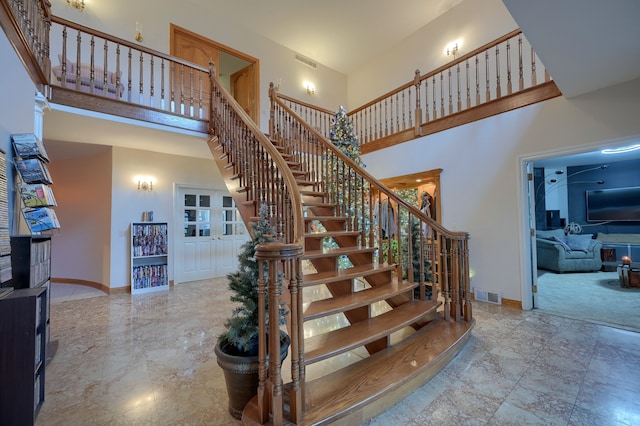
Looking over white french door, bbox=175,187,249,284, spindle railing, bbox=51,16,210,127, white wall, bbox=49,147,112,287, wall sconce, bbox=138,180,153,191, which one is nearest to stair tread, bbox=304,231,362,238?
spindle railing, bbox=51,16,210,127

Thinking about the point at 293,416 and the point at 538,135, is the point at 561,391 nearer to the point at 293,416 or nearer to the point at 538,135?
the point at 293,416

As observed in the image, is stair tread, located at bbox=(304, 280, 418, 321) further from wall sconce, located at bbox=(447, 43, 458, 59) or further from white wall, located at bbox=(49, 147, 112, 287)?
wall sconce, located at bbox=(447, 43, 458, 59)

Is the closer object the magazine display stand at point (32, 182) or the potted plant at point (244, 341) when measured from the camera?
the potted plant at point (244, 341)

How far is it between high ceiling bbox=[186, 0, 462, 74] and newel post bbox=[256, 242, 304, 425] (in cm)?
581

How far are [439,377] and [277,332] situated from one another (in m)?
1.46

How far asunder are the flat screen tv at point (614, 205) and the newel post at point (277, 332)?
894cm

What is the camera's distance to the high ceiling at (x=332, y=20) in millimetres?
5340

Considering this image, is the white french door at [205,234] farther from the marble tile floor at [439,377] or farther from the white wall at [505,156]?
the white wall at [505,156]

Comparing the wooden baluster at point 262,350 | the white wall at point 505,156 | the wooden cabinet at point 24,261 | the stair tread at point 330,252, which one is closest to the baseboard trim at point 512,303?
the white wall at point 505,156

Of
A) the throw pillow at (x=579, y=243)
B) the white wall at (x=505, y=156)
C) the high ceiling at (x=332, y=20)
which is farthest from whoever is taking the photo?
the throw pillow at (x=579, y=243)

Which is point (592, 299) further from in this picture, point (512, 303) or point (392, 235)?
point (392, 235)

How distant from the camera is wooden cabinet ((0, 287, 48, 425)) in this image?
133 cm

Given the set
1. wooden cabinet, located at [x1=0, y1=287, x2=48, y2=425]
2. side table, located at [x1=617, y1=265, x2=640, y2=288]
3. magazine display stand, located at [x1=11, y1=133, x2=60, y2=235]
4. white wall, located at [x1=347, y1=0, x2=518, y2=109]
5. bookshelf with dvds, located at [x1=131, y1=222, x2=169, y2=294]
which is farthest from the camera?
white wall, located at [x1=347, y1=0, x2=518, y2=109]

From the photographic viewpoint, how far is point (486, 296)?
3.84 m
